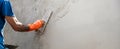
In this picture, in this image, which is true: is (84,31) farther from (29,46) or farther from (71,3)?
(29,46)

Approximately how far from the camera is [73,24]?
195 centimetres

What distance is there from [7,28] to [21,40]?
0.70 ft

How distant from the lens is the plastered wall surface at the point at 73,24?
183cm

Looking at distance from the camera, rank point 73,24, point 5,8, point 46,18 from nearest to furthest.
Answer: point 5,8 < point 73,24 < point 46,18

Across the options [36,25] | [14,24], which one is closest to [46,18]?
[36,25]

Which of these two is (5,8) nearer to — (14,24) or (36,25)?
(14,24)

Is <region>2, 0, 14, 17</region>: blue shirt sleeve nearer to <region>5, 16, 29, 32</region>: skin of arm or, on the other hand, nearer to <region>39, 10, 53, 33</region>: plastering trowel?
<region>5, 16, 29, 32</region>: skin of arm

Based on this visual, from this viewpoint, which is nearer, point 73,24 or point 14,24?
point 14,24

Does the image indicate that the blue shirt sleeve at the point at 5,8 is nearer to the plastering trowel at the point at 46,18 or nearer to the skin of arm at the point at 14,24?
the skin of arm at the point at 14,24

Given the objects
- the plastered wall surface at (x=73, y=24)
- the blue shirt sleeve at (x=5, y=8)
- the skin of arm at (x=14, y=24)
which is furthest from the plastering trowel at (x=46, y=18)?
the blue shirt sleeve at (x=5, y=8)

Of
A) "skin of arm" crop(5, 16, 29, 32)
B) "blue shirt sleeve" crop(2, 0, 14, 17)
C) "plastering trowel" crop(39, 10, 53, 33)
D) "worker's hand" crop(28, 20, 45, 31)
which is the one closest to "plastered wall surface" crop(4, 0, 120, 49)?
"plastering trowel" crop(39, 10, 53, 33)

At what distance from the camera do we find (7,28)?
89.6 inches

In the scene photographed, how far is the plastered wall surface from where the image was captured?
1.83 meters

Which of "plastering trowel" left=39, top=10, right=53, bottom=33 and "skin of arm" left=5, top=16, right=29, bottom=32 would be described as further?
"plastering trowel" left=39, top=10, right=53, bottom=33
